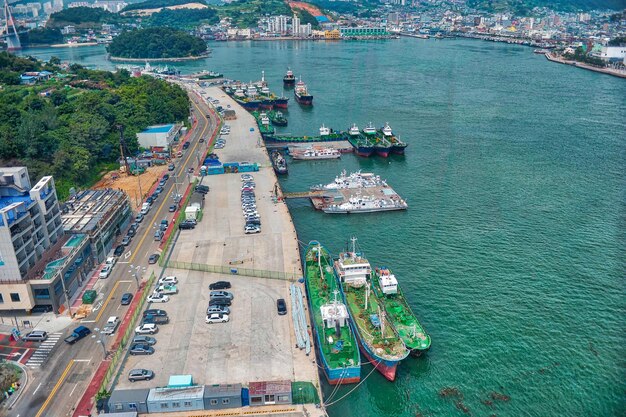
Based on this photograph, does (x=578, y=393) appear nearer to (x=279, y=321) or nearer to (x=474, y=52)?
(x=279, y=321)

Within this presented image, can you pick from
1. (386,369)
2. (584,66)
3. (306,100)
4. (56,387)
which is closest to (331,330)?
(386,369)

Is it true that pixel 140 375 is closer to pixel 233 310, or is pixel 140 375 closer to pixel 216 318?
pixel 216 318

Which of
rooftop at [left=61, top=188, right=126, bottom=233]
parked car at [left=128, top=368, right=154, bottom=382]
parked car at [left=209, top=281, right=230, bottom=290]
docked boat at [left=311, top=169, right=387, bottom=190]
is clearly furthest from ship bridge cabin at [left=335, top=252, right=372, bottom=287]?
→ docked boat at [left=311, top=169, right=387, bottom=190]

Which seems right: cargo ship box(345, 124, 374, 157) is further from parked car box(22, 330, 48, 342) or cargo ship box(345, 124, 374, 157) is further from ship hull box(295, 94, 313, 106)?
parked car box(22, 330, 48, 342)

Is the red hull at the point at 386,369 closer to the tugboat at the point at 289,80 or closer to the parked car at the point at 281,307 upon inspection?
the parked car at the point at 281,307

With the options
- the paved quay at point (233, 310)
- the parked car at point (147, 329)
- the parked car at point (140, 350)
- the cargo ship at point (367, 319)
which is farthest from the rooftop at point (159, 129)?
the parked car at point (140, 350)
